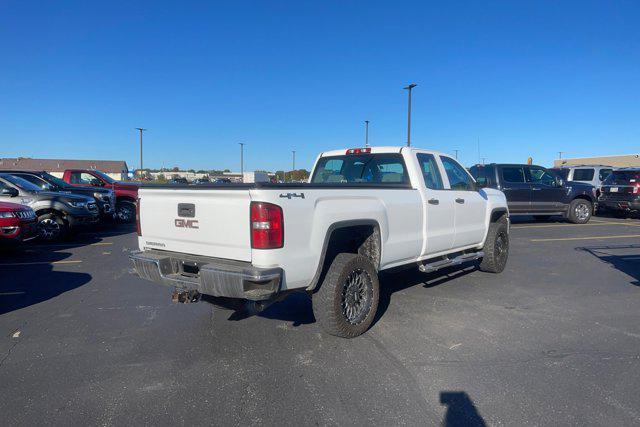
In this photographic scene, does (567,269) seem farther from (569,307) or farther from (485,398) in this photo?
(485,398)

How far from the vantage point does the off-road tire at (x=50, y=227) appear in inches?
419

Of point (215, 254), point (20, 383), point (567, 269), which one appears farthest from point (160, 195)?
point (567, 269)

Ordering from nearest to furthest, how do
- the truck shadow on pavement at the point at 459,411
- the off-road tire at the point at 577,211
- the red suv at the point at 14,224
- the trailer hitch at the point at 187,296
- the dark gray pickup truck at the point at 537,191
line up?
the truck shadow on pavement at the point at 459,411 < the trailer hitch at the point at 187,296 < the red suv at the point at 14,224 < the dark gray pickup truck at the point at 537,191 < the off-road tire at the point at 577,211

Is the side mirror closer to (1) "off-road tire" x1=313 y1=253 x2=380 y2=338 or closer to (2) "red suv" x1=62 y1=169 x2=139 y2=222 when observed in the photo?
(2) "red suv" x1=62 y1=169 x2=139 y2=222

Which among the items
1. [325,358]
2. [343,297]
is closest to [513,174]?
[343,297]

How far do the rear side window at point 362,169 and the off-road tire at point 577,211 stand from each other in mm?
11573

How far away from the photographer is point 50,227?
10711mm

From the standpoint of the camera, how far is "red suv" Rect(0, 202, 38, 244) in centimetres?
821

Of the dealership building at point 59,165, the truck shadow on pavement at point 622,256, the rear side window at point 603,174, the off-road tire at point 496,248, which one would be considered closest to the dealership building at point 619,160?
the rear side window at point 603,174

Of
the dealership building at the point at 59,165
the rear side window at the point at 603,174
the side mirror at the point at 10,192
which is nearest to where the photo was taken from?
the side mirror at the point at 10,192

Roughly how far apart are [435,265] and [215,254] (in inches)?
113

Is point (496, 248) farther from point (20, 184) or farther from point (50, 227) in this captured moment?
point (20, 184)

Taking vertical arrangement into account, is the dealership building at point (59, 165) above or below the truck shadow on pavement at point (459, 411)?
above

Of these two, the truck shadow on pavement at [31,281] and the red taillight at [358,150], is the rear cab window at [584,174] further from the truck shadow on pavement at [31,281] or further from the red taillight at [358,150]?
the truck shadow on pavement at [31,281]
